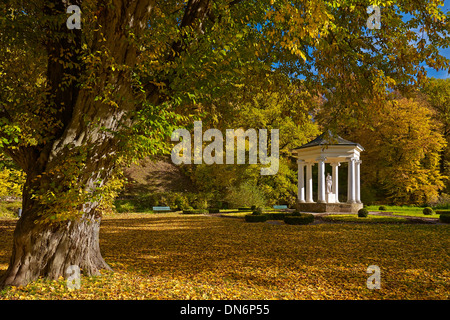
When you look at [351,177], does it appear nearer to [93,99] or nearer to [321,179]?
[321,179]

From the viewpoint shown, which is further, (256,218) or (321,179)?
(321,179)

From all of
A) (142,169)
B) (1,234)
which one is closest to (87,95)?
(1,234)

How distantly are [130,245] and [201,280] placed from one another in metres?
4.30

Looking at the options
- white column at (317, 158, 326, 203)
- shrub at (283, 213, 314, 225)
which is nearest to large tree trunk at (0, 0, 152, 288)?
shrub at (283, 213, 314, 225)

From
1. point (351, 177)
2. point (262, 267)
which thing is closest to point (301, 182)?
point (351, 177)

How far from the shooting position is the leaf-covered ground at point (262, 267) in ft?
15.9

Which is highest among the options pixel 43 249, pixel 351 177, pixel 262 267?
pixel 351 177

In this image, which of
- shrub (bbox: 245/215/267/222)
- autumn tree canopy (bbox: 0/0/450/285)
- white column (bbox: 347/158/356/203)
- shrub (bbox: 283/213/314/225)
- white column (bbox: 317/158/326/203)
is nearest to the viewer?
autumn tree canopy (bbox: 0/0/450/285)

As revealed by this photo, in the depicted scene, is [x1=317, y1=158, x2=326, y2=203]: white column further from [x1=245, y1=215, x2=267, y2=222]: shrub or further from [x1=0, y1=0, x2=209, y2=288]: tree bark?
[x1=0, y1=0, x2=209, y2=288]: tree bark

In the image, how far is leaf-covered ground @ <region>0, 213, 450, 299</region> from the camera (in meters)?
4.85

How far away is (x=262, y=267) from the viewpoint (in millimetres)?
6504

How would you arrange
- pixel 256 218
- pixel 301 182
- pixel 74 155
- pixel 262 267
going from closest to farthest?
pixel 74 155, pixel 262 267, pixel 256 218, pixel 301 182

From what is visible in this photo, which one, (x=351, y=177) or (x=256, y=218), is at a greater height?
(x=351, y=177)

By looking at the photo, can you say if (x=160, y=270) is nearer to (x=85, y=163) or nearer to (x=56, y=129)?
(x=85, y=163)
